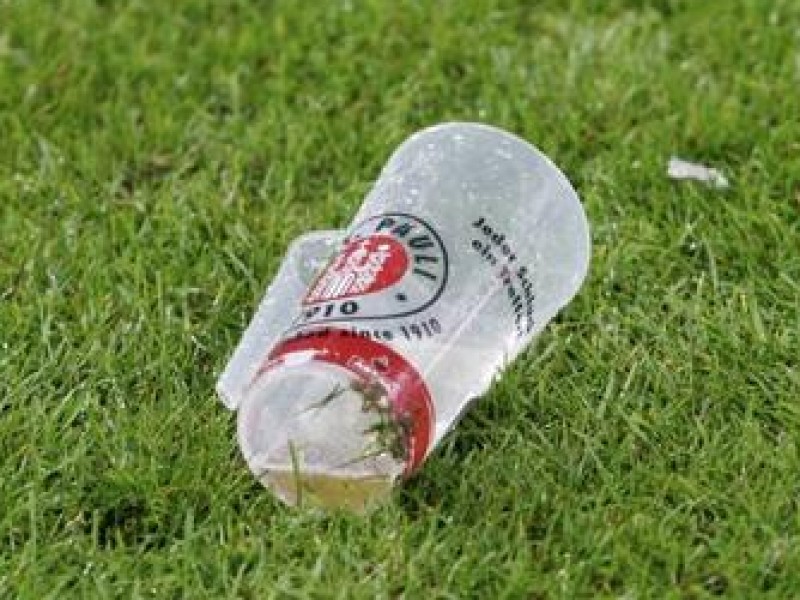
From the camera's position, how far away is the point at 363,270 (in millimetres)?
2787

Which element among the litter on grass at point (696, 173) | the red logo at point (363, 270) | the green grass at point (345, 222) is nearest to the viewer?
the green grass at point (345, 222)

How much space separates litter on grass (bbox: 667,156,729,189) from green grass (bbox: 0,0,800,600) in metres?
0.03

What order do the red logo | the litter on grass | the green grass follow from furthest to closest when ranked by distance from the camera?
1. the litter on grass
2. the red logo
3. the green grass

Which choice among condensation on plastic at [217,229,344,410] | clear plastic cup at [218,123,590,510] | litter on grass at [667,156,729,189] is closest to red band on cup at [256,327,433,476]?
clear plastic cup at [218,123,590,510]

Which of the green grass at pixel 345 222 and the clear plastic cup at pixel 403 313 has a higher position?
the clear plastic cup at pixel 403 313

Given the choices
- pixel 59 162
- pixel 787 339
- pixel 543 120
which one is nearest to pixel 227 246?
pixel 59 162

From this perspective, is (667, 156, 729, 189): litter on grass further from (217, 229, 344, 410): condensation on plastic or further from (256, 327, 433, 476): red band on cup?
(256, 327, 433, 476): red band on cup

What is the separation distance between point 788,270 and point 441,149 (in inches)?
22.8

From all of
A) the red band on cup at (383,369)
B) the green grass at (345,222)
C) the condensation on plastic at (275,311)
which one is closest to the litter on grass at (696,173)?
the green grass at (345,222)

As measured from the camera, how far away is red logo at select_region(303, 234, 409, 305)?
9.07ft

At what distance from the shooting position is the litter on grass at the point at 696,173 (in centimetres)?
347

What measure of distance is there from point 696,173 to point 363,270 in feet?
2.94

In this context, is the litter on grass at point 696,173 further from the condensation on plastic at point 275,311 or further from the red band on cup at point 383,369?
the red band on cup at point 383,369

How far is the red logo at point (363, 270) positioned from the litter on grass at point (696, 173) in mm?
812
